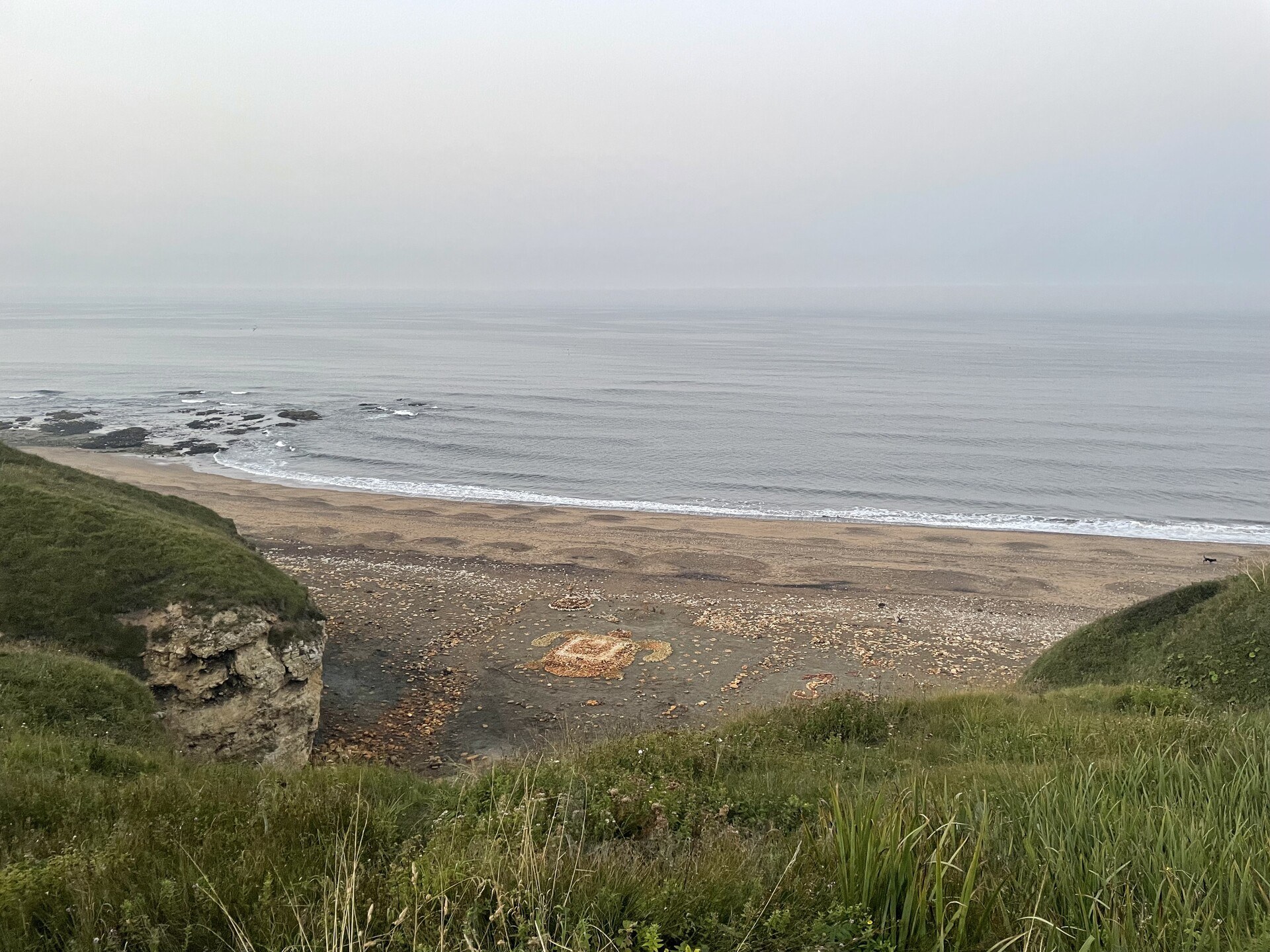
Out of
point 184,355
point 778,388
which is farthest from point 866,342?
point 184,355

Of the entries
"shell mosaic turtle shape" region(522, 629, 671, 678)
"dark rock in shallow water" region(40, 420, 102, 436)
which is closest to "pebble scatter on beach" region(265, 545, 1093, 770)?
"shell mosaic turtle shape" region(522, 629, 671, 678)

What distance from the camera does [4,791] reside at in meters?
5.07

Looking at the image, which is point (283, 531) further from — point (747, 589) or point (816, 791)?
point (816, 791)

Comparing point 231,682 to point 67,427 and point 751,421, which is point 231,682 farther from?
point 67,427

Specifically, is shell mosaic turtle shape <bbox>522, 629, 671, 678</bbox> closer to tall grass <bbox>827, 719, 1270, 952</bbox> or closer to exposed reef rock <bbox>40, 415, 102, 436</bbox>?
tall grass <bbox>827, 719, 1270, 952</bbox>

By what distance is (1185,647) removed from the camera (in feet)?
41.7

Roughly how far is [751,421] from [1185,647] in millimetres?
48470

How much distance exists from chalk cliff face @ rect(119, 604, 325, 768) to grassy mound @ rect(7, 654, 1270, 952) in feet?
17.9

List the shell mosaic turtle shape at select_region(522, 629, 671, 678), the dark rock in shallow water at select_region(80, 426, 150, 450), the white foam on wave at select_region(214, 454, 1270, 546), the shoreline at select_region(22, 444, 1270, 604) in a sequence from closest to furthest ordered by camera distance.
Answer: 1. the shell mosaic turtle shape at select_region(522, 629, 671, 678)
2. the shoreline at select_region(22, 444, 1270, 604)
3. the white foam on wave at select_region(214, 454, 1270, 546)
4. the dark rock in shallow water at select_region(80, 426, 150, 450)

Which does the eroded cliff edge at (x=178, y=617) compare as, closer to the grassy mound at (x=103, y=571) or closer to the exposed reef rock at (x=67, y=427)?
the grassy mound at (x=103, y=571)

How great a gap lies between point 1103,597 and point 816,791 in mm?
24690

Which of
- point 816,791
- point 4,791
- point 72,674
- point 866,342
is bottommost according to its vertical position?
point 72,674

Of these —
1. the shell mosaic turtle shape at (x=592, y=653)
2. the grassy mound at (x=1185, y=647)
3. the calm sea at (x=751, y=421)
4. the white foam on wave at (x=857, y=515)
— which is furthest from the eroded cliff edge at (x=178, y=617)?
the calm sea at (x=751, y=421)

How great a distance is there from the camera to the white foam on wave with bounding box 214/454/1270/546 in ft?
114
